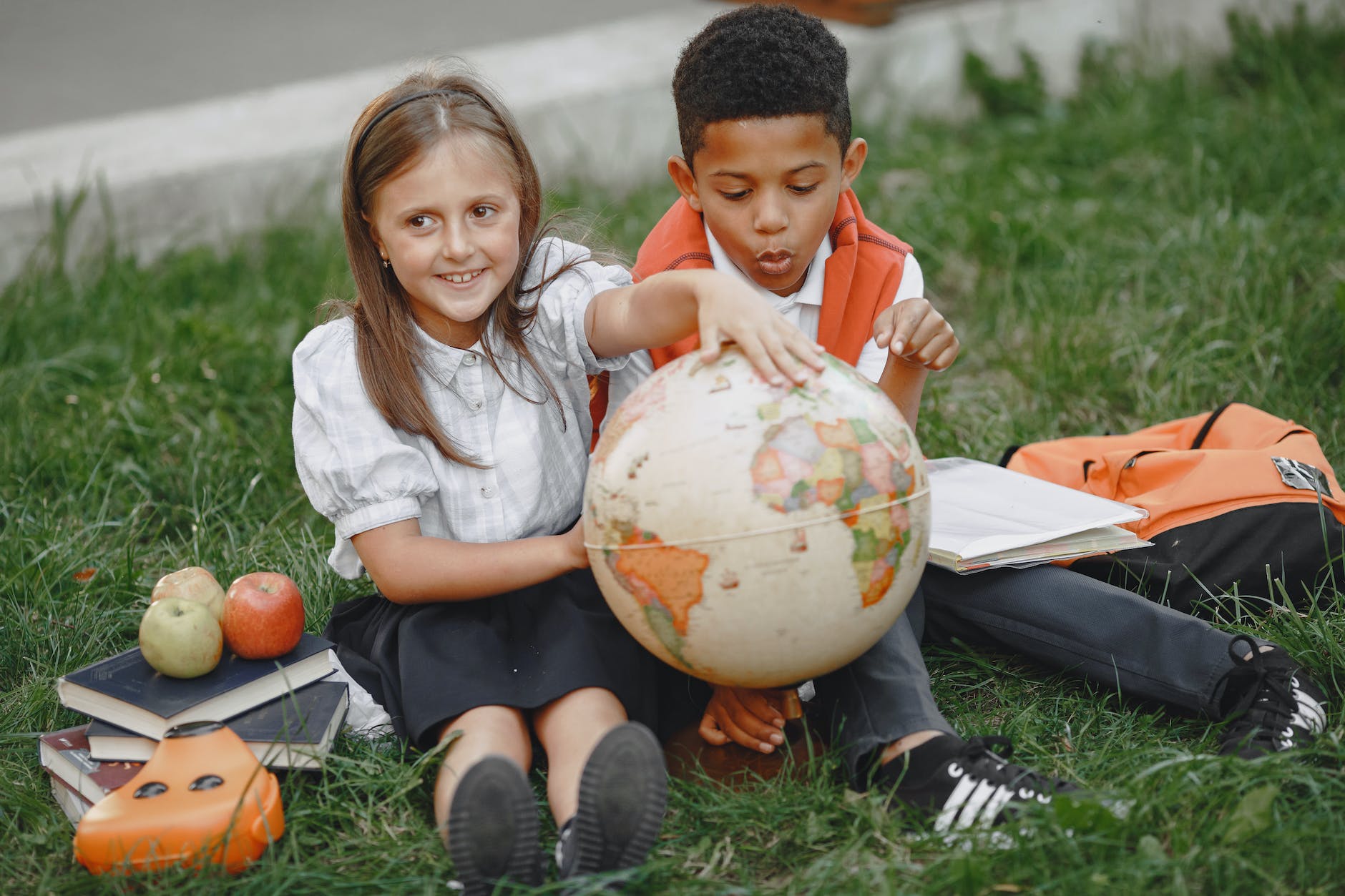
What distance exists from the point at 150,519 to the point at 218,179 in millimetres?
2351

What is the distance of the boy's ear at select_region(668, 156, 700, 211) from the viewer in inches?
124

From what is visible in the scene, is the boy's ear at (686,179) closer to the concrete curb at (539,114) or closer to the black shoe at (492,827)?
the black shoe at (492,827)

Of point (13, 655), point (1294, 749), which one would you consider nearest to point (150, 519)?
point (13, 655)

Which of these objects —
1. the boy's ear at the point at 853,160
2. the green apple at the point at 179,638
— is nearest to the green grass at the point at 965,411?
the green apple at the point at 179,638

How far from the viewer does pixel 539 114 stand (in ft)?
20.2

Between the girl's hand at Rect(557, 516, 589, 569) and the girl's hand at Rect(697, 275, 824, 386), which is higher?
the girl's hand at Rect(697, 275, 824, 386)

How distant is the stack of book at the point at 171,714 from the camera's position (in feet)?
8.25

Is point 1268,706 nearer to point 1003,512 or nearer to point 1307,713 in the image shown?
point 1307,713

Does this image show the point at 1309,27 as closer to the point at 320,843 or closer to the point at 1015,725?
the point at 1015,725

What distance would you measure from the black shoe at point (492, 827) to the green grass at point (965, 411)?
0.59 feet

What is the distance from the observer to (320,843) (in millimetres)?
2463

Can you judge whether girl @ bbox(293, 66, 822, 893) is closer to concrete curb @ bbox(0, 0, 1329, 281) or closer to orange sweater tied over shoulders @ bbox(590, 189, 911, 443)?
orange sweater tied over shoulders @ bbox(590, 189, 911, 443)

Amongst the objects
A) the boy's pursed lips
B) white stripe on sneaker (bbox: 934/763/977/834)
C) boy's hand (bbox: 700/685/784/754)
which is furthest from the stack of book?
the boy's pursed lips

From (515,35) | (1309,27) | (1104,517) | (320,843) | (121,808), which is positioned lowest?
(320,843)
